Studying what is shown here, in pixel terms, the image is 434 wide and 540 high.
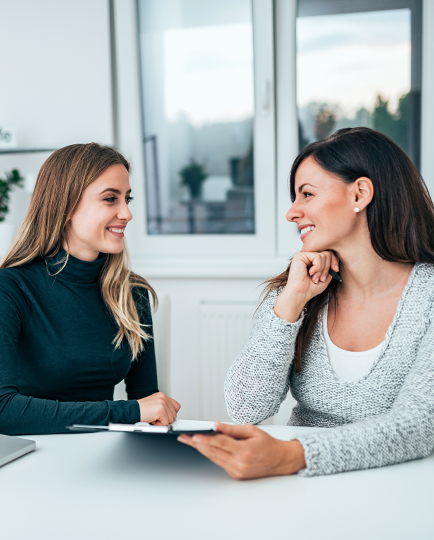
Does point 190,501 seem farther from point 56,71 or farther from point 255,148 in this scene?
point 56,71

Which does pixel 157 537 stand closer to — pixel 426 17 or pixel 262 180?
pixel 262 180

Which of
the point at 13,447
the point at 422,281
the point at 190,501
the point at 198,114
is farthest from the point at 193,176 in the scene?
the point at 190,501

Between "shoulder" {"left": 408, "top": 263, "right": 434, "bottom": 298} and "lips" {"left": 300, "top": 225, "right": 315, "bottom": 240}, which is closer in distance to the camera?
"shoulder" {"left": 408, "top": 263, "right": 434, "bottom": 298}

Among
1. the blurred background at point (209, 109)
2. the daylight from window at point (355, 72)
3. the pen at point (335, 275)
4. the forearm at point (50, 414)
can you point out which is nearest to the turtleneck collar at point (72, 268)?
the forearm at point (50, 414)

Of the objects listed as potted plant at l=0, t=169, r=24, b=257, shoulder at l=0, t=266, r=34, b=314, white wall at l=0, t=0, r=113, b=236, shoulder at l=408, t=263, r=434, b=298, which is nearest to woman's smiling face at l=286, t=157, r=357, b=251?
shoulder at l=408, t=263, r=434, b=298

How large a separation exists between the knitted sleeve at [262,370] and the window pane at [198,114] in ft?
4.34

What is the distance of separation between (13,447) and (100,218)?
667 millimetres

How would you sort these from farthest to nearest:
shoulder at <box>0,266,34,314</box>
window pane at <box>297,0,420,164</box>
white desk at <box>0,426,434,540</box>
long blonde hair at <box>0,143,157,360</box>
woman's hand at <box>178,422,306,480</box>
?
window pane at <box>297,0,420,164</box>, long blonde hair at <box>0,143,157,360</box>, shoulder at <box>0,266,34,314</box>, woman's hand at <box>178,422,306,480</box>, white desk at <box>0,426,434,540</box>

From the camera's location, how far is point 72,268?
1.37 m

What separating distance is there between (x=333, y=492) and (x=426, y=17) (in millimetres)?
2011

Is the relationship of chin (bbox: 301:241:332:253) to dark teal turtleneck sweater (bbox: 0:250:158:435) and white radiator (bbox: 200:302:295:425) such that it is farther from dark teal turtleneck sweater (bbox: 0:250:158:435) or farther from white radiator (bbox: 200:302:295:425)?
white radiator (bbox: 200:302:295:425)

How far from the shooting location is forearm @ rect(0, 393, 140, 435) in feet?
3.35

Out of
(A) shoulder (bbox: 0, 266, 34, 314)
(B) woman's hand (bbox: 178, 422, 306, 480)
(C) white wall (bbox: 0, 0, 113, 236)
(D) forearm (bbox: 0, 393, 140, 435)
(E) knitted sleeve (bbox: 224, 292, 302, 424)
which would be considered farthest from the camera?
(C) white wall (bbox: 0, 0, 113, 236)

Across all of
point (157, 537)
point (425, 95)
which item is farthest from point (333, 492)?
point (425, 95)
